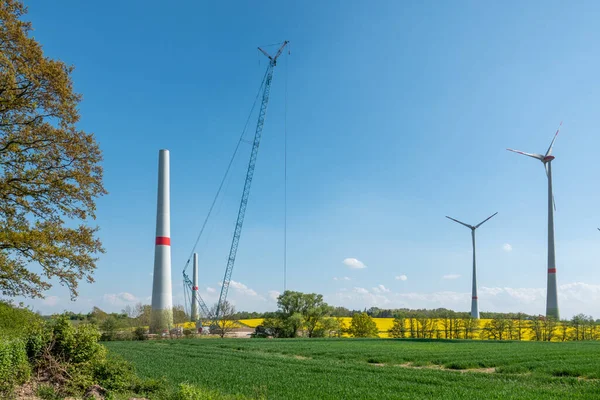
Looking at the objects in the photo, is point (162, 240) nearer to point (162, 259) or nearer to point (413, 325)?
point (162, 259)

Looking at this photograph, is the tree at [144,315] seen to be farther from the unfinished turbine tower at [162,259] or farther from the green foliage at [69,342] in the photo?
the green foliage at [69,342]

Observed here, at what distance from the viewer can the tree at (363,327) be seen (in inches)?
3959

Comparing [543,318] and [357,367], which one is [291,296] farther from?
[357,367]

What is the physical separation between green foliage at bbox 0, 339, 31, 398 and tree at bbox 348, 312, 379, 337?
89899 mm

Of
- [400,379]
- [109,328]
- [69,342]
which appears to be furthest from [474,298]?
[69,342]

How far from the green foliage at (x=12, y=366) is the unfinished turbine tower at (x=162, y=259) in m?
65.8

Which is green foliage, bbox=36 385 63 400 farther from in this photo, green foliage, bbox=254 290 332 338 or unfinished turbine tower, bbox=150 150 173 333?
green foliage, bbox=254 290 332 338

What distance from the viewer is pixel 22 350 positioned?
54.7 ft

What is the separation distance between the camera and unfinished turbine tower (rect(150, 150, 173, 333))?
268 feet

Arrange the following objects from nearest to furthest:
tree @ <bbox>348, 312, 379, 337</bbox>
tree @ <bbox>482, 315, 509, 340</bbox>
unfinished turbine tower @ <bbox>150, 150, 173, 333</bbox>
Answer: unfinished turbine tower @ <bbox>150, 150, 173, 333</bbox> < tree @ <bbox>482, 315, 509, 340</bbox> < tree @ <bbox>348, 312, 379, 337</bbox>

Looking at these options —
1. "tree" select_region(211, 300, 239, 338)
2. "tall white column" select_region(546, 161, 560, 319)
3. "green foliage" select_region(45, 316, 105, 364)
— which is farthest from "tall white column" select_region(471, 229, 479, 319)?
"green foliage" select_region(45, 316, 105, 364)

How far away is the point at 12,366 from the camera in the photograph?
15992 millimetres

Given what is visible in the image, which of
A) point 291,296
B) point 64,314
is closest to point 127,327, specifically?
point 291,296

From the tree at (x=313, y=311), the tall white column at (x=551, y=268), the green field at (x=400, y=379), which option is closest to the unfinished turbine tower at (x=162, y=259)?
the tree at (x=313, y=311)
